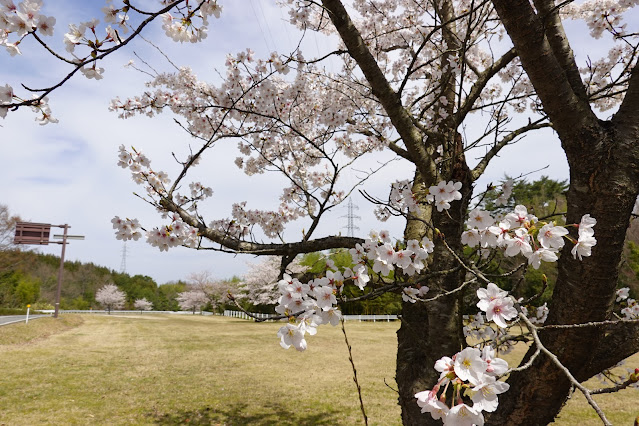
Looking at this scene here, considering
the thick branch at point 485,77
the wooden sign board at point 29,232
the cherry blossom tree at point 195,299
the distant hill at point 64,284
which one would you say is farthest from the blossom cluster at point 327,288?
the cherry blossom tree at point 195,299

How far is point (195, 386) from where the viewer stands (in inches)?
279

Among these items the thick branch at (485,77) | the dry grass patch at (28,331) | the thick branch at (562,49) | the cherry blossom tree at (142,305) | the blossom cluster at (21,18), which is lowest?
the cherry blossom tree at (142,305)

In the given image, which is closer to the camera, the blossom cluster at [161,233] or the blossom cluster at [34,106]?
the blossom cluster at [34,106]

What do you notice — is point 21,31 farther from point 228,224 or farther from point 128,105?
point 128,105

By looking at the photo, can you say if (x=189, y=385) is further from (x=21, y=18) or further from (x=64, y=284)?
(x=64, y=284)

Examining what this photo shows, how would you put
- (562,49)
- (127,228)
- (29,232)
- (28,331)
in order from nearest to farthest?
Answer: (562,49) → (127,228) → (28,331) → (29,232)

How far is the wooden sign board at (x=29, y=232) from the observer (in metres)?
21.3

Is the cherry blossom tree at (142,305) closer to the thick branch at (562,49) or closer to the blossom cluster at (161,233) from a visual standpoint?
the blossom cluster at (161,233)

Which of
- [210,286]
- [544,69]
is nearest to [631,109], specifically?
[544,69]

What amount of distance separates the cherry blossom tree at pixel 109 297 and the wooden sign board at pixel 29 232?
21.1m

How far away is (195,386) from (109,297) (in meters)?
40.1

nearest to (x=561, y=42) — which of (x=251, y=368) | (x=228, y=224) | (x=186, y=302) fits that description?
(x=228, y=224)

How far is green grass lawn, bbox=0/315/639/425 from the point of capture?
208 inches

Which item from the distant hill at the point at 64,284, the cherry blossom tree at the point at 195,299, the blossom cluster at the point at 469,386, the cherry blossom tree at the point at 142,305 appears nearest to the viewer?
the blossom cluster at the point at 469,386
